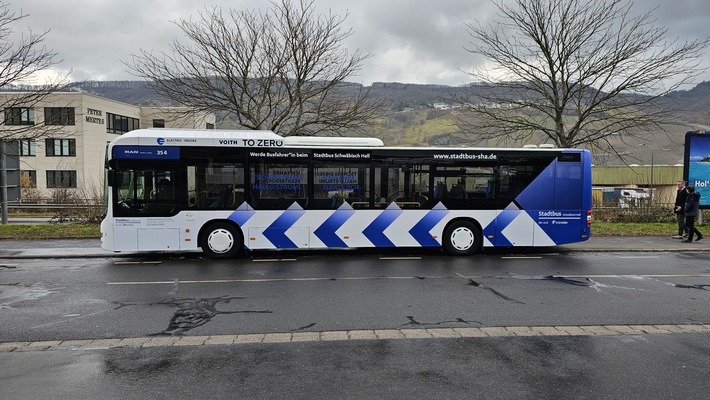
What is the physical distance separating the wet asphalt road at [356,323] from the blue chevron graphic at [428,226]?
3.05 ft

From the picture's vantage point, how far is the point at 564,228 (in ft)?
44.1

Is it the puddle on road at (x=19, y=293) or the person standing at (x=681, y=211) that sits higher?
the person standing at (x=681, y=211)

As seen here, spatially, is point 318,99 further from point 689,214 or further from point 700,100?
point 700,100

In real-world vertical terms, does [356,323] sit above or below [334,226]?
below

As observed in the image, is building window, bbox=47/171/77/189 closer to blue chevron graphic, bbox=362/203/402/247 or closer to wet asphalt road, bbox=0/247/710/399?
wet asphalt road, bbox=0/247/710/399

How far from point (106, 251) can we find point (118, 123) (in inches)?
2441

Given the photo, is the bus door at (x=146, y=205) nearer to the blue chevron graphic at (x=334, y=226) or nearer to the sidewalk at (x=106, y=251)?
the sidewalk at (x=106, y=251)

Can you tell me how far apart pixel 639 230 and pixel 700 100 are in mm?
76920

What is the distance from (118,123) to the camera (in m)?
69.8

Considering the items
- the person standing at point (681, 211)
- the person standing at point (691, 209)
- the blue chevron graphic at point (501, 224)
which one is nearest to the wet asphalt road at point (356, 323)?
the blue chevron graphic at point (501, 224)

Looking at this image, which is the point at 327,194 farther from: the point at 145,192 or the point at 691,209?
the point at 691,209

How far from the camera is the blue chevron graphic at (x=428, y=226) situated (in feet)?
43.0

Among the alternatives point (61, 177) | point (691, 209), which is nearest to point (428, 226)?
point (691, 209)

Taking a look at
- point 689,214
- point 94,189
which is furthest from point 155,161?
point 689,214
